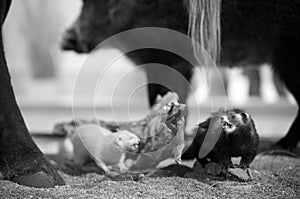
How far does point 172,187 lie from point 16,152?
36 cm

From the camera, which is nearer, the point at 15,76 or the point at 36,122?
the point at 36,122

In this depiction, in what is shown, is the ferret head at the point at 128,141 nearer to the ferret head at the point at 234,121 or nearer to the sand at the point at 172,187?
the sand at the point at 172,187

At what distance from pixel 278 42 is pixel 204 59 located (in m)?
0.51

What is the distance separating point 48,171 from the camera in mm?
1031

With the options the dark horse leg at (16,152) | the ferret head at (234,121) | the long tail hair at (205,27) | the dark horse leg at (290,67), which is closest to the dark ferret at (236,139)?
the ferret head at (234,121)

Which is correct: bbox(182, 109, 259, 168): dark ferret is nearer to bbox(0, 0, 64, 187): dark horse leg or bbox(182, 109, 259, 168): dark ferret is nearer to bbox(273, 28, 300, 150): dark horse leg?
Answer: bbox(0, 0, 64, 187): dark horse leg

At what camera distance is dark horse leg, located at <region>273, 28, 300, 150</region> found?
5.06ft

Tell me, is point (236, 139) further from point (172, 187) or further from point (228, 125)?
point (172, 187)

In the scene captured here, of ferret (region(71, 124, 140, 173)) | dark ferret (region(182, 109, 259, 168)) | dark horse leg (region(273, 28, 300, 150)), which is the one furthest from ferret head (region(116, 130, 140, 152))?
dark horse leg (region(273, 28, 300, 150))

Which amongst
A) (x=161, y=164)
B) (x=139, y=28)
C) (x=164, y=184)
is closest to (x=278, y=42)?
(x=139, y=28)

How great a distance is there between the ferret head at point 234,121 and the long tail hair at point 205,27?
0.58 feet

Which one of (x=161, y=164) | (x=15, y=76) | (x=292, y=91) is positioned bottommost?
(x=15, y=76)

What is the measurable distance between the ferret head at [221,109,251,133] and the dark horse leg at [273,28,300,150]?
1.89 feet

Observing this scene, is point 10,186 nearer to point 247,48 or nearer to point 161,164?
point 161,164
